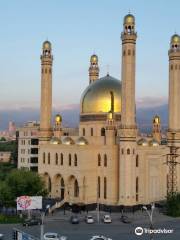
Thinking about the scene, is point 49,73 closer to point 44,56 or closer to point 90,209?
point 44,56

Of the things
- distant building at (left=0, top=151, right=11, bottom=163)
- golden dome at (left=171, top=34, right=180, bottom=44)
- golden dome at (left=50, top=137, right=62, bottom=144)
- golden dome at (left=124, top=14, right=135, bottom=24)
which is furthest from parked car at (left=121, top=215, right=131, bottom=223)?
distant building at (left=0, top=151, right=11, bottom=163)

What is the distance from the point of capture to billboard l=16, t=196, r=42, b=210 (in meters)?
43.4

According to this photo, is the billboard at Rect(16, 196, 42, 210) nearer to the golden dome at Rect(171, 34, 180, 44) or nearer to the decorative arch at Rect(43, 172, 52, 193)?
the decorative arch at Rect(43, 172, 52, 193)

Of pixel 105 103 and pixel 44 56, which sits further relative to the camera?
pixel 44 56

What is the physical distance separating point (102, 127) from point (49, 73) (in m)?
10.6

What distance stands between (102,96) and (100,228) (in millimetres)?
20379

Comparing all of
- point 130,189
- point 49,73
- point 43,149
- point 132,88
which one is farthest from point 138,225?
point 49,73

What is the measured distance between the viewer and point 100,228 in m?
42.8

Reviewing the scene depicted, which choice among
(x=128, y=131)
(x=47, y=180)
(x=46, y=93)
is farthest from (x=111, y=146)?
(x=46, y=93)

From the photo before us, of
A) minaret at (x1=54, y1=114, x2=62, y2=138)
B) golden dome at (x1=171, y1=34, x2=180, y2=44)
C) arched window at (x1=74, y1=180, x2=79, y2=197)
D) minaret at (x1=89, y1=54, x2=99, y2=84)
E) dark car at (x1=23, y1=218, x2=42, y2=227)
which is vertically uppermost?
golden dome at (x1=171, y1=34, x2=180, y2=44)

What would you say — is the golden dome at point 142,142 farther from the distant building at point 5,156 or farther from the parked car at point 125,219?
the distant building at point 5,156

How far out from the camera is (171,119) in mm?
59531

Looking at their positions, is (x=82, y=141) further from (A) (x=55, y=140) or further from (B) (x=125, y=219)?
(B) (x=125, y=219)

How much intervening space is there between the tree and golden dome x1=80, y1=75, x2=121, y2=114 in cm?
1271
